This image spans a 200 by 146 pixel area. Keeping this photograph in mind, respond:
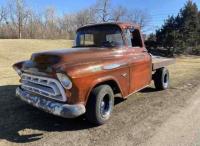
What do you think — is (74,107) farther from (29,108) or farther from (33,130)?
(29,108)

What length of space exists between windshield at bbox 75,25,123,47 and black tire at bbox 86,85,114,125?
4.52 feet

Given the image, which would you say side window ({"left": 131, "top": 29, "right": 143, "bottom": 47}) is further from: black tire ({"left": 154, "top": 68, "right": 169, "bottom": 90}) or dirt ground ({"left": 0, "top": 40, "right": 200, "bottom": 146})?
black tire ({"left": 154, "top": 68, "right": 169, "bottom": 90})

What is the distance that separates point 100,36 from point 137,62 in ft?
3.68

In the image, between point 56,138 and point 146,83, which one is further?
point 146,83

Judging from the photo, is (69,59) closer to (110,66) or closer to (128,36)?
(110,66)

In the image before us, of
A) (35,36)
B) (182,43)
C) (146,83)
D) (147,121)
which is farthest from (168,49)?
(35,36)

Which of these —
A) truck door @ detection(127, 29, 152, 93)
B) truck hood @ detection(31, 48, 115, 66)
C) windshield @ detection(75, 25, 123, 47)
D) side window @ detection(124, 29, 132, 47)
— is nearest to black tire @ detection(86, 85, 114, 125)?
truck hood @ detection(31, 48, 115, 66)

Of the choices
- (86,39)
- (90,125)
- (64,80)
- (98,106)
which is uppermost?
(86,39)

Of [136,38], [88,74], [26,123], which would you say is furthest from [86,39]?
[26,123]

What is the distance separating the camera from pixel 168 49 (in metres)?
30.7

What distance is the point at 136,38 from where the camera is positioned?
305 inches

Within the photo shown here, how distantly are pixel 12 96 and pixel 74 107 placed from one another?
373cm

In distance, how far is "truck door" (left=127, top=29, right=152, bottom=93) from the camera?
7.02 m

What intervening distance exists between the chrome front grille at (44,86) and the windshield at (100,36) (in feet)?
6.16
